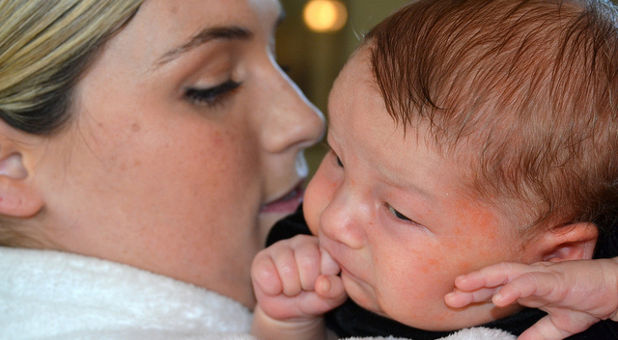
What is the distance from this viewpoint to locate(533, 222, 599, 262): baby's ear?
45.1 inches

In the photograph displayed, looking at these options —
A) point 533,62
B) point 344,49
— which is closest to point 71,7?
point 533,62

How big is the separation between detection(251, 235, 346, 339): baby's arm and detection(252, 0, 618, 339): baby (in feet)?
0.42

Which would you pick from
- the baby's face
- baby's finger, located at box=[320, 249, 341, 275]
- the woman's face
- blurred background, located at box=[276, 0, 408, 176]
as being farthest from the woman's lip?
blurred background, located at box=[276, 0, 408, 176]

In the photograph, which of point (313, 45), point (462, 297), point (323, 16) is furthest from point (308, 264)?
point (313, 45)

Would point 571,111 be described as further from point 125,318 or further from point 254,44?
point 125,318

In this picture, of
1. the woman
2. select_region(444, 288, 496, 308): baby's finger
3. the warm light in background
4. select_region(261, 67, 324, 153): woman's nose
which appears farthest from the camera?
the warm light in background

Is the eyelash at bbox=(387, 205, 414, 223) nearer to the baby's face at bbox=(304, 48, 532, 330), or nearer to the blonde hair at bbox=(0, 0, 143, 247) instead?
the baby's face at bbox=(304, 48, 532, 330)

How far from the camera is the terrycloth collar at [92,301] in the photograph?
1511 millimetres

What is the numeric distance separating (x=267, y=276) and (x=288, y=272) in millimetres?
44

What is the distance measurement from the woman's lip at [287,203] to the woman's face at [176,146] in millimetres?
66

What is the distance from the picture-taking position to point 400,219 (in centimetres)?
121

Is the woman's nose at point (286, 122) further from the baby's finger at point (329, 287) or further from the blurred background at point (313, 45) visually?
the blurred background at point (313, 45)

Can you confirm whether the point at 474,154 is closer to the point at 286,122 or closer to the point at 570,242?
the point at 570,242

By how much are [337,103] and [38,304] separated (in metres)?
0.78
